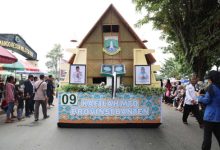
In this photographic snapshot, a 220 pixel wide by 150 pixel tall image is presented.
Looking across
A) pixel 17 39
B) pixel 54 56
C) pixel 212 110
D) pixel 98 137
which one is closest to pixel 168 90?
pixel 17 39

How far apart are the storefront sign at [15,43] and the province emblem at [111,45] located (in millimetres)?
12745

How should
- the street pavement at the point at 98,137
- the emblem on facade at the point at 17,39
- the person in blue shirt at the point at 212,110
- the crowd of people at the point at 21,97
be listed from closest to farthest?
the person in blue shirt at the point at 212,110 < the street pavement at the point at 98,137 < the crowd of people at the point at 21,97 < the emblem on facade at the point at 17,39

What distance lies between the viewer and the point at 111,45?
13602 mm

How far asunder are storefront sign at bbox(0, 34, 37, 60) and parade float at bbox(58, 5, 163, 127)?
40.7 feet

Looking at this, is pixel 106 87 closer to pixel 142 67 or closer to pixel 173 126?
pixel 142 67

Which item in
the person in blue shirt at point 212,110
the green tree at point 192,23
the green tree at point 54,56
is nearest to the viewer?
the person in blue shirt at point 212,110

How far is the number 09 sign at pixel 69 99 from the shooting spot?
11672 millimetres

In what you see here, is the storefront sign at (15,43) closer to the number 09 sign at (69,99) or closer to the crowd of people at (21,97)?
the crowd of people at (21,97)

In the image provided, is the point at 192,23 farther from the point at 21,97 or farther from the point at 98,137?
the point at 98,137

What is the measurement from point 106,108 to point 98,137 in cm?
219

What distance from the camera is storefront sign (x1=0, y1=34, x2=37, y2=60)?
24.3 m

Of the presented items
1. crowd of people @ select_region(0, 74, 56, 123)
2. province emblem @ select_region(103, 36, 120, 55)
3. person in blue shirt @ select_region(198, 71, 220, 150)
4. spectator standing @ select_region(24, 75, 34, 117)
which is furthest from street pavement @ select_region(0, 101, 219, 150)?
province emblem @ select_region(103, 36, 120, 55)

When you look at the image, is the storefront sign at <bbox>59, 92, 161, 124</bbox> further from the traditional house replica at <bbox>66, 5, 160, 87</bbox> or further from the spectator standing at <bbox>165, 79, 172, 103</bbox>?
the spectator standing at <bbox>165, 79, 172, 103</bbox>

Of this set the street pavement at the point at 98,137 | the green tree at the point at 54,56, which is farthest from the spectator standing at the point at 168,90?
the green tree at the point at 54,56
